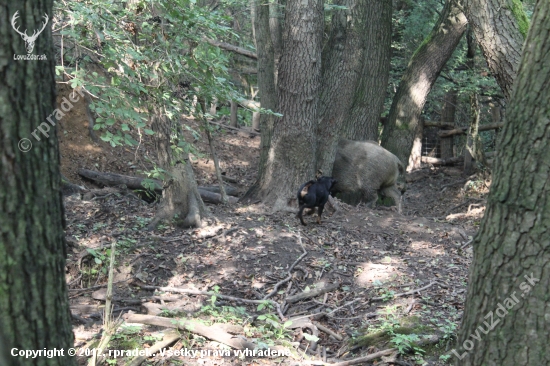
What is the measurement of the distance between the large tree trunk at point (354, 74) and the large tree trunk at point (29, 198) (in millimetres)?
8829

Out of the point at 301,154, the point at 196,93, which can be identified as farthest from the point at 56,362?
the point at 301,154

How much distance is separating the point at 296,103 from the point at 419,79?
4906 millimetres

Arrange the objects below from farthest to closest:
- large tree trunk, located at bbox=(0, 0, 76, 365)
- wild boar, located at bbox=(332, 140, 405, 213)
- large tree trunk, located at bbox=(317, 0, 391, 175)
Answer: wild boar, located at bbox=(332, 140, 405, 213) < large tree trunk, located at bbox=(317, 0, 391, 175) < large tree trunk, located at bbox=(0, 0, 76, 365)

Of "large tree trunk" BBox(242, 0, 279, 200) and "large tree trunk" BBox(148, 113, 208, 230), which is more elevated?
"large tree trunk" BBox(242, 0, 279, 200)

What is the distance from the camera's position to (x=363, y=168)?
11.9 metres

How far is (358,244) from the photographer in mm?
8766

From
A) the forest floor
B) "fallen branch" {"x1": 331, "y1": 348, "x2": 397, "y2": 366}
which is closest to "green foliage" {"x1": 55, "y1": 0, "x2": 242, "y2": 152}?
the forest floor

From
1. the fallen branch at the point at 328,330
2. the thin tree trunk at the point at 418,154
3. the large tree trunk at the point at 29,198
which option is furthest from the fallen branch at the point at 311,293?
the thin tree trunk at the point at 418,154

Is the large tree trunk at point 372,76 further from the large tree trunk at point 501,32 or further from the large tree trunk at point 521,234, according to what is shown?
the large tree trunk at point 521,234

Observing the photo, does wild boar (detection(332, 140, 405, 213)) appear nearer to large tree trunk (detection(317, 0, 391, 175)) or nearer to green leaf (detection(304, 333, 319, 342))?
large tree trunk (detection(317, 0, 391, 175))

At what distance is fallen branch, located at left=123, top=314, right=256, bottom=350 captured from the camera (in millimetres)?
4793

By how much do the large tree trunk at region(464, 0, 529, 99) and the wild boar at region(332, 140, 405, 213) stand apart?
18.0ft

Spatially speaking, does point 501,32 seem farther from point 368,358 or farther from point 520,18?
point 368,358

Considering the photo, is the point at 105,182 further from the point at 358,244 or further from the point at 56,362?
the point at 56,362
